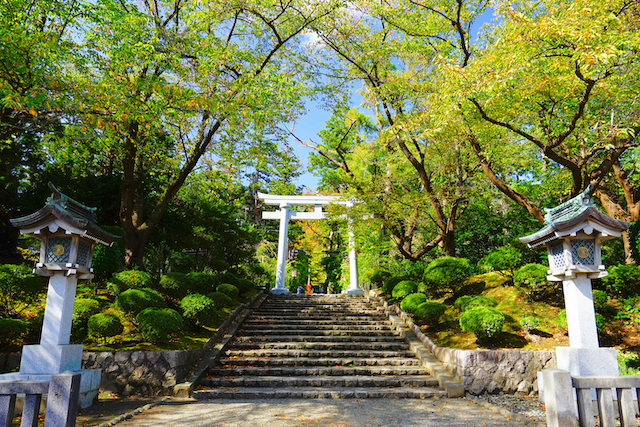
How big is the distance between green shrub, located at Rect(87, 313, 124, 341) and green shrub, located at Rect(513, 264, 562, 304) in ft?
28.4

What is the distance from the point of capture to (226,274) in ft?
41.8

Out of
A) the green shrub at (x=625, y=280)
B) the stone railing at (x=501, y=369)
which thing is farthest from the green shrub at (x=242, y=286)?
the green shrub at (x=625, y=280)

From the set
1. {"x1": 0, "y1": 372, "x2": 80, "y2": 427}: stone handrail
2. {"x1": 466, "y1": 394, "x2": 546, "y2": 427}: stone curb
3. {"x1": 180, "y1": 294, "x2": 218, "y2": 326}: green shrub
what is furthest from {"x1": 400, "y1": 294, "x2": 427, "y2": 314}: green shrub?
{"x1": 0, "y1": 372, "x2": 80, "y2": 427}: stone handrail

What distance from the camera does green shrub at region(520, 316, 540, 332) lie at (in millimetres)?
7441

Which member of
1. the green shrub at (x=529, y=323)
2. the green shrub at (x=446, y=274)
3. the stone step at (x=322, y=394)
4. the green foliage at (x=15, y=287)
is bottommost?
the stone step at (x=322, y=394)

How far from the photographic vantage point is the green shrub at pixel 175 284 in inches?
371

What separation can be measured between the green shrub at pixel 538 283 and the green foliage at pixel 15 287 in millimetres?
10203

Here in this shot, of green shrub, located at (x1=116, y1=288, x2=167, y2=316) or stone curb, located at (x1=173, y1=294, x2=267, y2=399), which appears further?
green shrub, located at (x1=116, y1=288, x2=167, y2=316)

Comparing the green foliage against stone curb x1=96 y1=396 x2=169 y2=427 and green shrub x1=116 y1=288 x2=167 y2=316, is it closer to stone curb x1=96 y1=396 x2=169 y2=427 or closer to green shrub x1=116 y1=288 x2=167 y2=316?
green shrub x1=116 y1=288 x2=167 y2=316

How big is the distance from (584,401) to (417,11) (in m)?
9.97

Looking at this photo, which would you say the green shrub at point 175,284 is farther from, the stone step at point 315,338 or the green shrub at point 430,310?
the green shrub at point 430,310

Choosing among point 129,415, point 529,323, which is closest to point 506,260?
point 529,323

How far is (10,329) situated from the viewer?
647 centimetres

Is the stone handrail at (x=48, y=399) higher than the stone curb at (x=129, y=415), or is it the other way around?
the stone handrail at (x=48, y=399)
